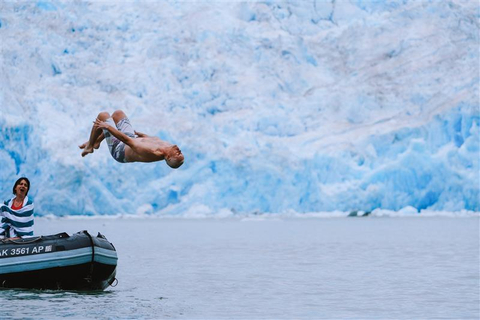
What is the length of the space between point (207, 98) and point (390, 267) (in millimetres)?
27646

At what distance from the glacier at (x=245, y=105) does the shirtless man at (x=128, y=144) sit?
2736cm

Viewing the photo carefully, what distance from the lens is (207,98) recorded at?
4291cm

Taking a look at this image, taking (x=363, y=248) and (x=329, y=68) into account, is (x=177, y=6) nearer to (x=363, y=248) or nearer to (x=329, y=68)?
(x=329, y=68)

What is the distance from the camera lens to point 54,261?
11172 mm

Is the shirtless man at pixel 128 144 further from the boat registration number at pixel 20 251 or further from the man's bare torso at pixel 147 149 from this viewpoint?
the boat registration number at pixel 20 251

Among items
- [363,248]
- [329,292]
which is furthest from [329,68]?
[329,292]

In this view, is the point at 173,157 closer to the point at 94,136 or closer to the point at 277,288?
the point at 94,136

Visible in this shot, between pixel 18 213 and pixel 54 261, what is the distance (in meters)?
1.39

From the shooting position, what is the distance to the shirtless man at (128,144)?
6164 mm

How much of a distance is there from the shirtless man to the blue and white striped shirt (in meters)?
3.56

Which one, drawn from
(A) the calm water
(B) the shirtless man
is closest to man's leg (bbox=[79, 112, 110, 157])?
(B) the shirtless man

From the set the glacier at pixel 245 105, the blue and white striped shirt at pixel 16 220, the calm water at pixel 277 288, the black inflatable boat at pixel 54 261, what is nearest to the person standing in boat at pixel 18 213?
the blue and white striped shirt at pixel 16 220

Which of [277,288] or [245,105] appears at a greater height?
[245,105]

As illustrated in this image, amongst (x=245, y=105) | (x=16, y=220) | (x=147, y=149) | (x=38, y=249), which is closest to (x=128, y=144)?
(x=147, y=149)
